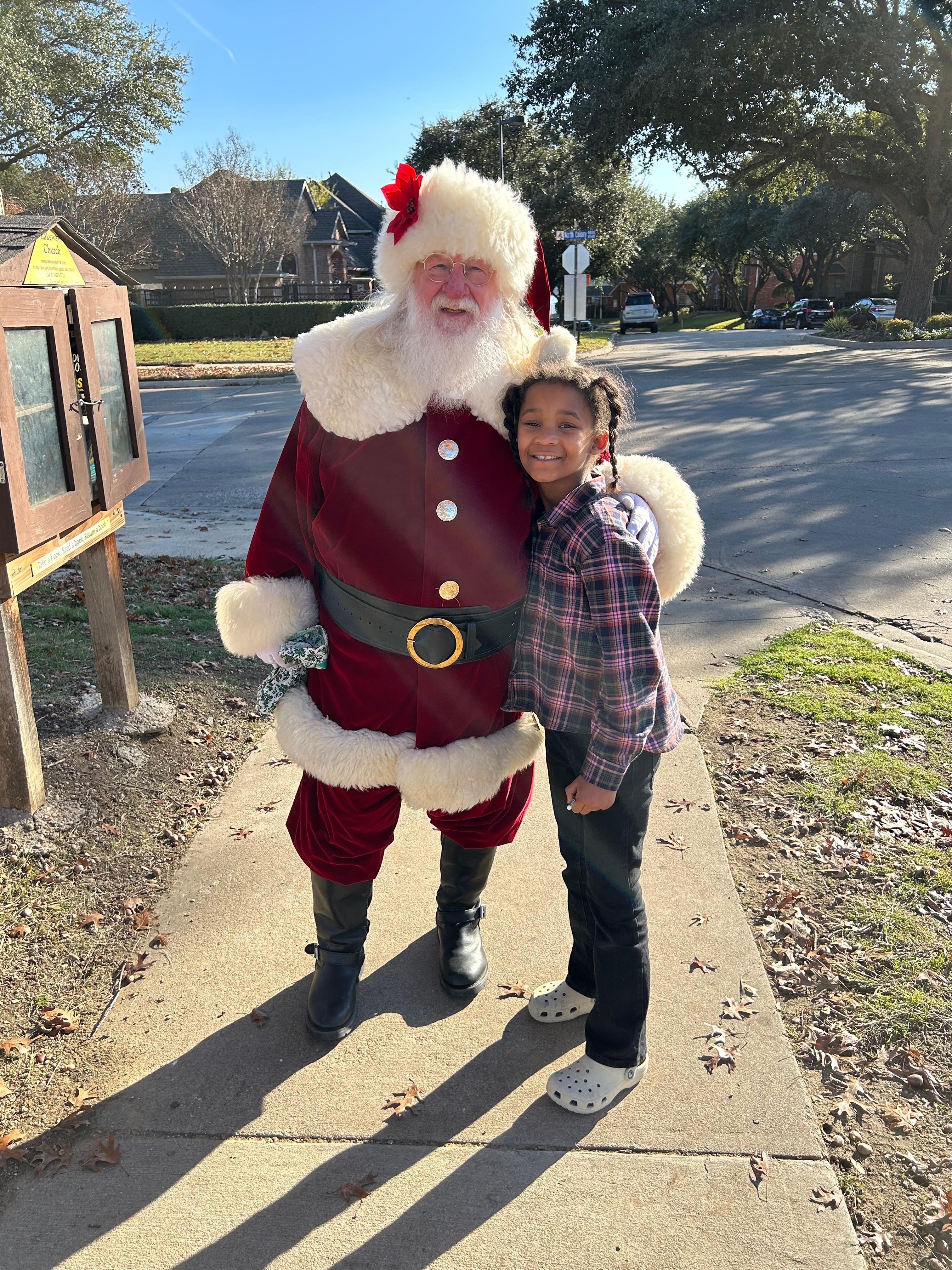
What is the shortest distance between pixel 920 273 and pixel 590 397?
2991 cm

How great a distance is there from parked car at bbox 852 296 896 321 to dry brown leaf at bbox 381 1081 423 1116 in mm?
35301

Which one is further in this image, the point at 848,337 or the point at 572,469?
the point at 848,337

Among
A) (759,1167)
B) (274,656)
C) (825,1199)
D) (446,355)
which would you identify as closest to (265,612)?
(274,656)

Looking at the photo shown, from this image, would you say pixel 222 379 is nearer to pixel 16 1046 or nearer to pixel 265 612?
pixel 265 612

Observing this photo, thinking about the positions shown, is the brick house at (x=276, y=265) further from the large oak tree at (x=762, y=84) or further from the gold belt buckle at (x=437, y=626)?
the gold belt buckle at (x=437, y=626)

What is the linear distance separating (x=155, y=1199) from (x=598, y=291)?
6401 centimetres

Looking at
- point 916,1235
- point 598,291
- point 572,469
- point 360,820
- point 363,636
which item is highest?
point 598,291

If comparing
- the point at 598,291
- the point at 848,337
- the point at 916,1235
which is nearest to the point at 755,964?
the point at 916,1235

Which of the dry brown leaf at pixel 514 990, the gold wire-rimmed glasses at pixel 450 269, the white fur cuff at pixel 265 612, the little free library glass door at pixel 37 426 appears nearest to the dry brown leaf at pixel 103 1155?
the dry brown leaf at pixel 514 990

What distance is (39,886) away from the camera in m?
2.98

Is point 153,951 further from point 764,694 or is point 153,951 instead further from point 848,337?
point 848,337

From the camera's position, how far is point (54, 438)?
3.15m

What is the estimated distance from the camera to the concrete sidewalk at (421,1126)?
1.89 meters

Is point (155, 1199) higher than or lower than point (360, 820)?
lower
